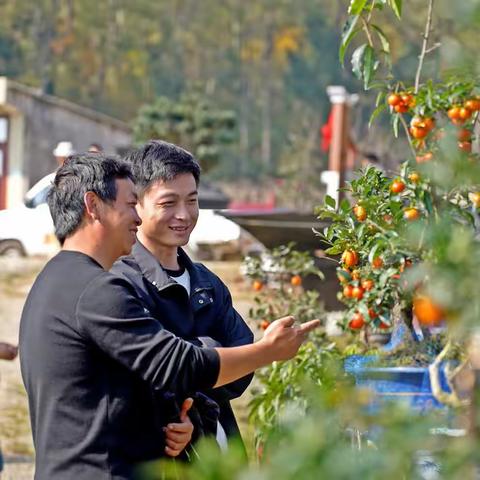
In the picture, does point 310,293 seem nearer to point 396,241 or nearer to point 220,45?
point 396,241

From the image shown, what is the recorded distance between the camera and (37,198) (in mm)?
16750

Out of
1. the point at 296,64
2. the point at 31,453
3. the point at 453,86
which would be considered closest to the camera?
the point at 453,86

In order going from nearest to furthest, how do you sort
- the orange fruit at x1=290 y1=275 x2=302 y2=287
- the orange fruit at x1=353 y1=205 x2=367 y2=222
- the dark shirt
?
the dark shirt
the orange fruit at x1=353 y1=205 x2=367 y2=222
the orange fruit at x1=290 y1=275 x2=302 y2=287

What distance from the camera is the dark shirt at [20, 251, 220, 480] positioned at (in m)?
2.74

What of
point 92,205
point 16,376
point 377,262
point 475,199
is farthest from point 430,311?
point 16,376

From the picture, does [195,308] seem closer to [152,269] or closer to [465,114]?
[152,269]

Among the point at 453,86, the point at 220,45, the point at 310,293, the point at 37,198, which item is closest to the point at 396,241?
the point at 453,86

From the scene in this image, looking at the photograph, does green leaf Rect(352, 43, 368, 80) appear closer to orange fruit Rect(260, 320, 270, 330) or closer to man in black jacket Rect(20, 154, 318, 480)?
man in black jacket Rect(20, 154, 318, 480)

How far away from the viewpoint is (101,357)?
279cm

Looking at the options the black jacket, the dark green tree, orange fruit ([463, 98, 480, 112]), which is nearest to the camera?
the black jacket

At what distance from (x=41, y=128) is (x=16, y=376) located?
78.6 ft

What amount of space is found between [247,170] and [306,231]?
58.5 m

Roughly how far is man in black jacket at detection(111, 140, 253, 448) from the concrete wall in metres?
28.7

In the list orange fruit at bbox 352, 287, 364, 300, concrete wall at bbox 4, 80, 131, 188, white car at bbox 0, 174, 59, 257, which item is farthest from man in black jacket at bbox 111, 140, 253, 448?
concrete wall at bbox 4, 80, 131, 188
